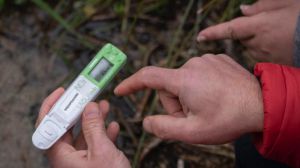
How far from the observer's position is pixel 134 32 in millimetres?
1679

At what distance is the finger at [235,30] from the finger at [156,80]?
390 millimetres

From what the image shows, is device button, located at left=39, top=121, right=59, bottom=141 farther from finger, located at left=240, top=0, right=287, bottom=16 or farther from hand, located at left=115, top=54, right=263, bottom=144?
finger, located at left=240, top=0, right=287, bottom=16

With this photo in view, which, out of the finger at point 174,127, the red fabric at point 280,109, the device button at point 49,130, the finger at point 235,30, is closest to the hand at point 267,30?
the finger at point 235,30

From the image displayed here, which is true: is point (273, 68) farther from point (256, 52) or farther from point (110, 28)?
point (110, 28)

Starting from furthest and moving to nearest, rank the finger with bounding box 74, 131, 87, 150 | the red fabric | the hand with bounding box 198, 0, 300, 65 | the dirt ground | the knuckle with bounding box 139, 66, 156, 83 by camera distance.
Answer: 1. the dirt ground
2. the hand with bounding box 198, 0, 300, 65
3. the finger with bounding box 74, 131, 87, 150
4. the knuckle with bounding box 139, 66, 156, 83
5. the red fabric

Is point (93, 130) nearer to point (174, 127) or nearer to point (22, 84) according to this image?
point (174, 127)

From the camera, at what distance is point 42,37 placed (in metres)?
1.66

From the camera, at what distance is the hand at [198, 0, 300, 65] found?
1.30m

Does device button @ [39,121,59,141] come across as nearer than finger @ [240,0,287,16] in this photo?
Yes

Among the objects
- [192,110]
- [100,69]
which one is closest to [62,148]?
[100,69]

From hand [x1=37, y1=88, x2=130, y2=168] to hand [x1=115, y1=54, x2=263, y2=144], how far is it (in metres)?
0.11

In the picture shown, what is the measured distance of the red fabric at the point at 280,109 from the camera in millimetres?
945

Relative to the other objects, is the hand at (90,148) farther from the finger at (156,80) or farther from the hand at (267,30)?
the hand at (267,30)

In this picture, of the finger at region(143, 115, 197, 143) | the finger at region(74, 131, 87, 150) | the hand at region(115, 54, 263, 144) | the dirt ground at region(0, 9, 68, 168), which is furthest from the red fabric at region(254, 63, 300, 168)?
the dirt ground at region(0, 9, 68, 168)
